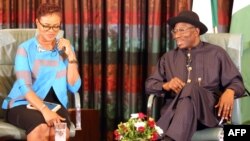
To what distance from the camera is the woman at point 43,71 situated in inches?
123

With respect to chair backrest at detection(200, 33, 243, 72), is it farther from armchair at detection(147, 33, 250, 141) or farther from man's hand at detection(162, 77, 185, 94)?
man's hand at detection(162, 77, 185, 94)

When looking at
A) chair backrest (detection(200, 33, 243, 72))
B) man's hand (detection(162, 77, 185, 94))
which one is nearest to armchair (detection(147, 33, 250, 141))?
chair backrest (detection(200, 33, 243, 72))

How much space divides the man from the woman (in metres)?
0.61

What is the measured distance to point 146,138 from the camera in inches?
95.3

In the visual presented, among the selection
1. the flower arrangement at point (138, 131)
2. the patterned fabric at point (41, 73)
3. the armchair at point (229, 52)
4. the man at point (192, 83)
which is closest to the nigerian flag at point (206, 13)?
the armchair at point (229, 52)

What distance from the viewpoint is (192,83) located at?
320 centimetres

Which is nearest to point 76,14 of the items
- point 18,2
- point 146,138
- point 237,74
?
point 18,2

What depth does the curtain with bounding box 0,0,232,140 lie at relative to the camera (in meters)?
4.12

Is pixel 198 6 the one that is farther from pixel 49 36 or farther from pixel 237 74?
pixel 49 36

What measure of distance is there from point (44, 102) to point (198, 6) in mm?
1526

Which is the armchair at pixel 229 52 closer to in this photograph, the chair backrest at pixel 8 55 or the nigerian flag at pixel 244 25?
the nigerian flag at pixel 244 25

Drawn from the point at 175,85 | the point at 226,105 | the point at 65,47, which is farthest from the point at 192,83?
the point at 65,47

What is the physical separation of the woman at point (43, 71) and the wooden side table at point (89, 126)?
825 millimetres

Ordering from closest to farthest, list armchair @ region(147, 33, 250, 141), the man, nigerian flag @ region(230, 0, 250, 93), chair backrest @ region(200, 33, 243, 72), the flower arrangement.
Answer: the flower arrangement, the man, armchair @ region(147, 33, 250, 141), chair backrest @ region(200, 33, 243, 72), nigerian flag @ region(230, 0, 250, 93)
